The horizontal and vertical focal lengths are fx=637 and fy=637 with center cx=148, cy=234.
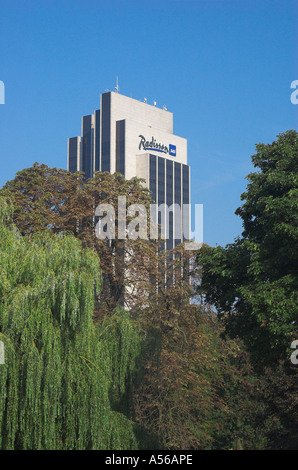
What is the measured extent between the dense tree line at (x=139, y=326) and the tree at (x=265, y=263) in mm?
52

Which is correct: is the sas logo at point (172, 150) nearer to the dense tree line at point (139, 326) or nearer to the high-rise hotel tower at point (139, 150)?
the high-rise hotel tower at point (139, 150)

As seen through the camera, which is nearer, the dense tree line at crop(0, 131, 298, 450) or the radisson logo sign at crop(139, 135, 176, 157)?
the dense tree line at crop(0, 131, 298, 450)

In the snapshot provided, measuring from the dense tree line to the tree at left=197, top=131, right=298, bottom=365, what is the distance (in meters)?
0.05

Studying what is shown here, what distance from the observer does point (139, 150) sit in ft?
412

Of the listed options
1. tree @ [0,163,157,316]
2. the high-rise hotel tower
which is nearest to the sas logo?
the high-rise hotel tower

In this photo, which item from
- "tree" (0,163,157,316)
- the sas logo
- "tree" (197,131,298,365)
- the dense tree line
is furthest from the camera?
the sas logo

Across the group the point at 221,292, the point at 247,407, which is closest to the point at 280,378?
the point at 221,292

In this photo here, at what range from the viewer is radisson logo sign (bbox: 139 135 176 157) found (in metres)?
126

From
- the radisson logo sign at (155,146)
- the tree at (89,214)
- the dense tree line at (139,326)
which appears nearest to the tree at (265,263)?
the dense tree line at (139,326)

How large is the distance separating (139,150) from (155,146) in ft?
15.6

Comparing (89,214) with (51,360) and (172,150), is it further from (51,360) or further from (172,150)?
(172,150)

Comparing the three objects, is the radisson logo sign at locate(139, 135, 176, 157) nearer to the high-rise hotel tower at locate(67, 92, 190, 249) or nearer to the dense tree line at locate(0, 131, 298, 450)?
the high-rise hotel tower at locate(67, 92, 190, 249)

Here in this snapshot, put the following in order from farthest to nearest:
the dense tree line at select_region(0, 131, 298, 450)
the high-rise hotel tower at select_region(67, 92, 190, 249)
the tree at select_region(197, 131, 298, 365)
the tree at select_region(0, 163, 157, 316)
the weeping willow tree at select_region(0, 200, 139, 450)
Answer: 1. the high-rise hotel tower at select_region(67, 92, 190, 249)
2. the tree at select_region(0, 163, 157, 316)
3. the tree at select_region(197, 131, 298, 365)
4. the dense tree line at select_region(0, 131, 298, 450)
5. the weeping willow tree at select_region(0, 200, 139, 450)

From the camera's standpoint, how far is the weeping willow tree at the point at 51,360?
1683cm
